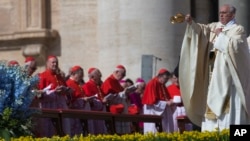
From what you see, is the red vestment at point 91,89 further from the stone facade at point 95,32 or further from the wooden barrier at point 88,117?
the stone facade at point 95,32

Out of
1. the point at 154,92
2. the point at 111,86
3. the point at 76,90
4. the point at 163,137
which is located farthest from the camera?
the point at 154,92

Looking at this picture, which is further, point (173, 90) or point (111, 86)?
point (173, 90)

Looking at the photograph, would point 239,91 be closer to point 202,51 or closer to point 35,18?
point 202,51

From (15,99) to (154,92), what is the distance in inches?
332

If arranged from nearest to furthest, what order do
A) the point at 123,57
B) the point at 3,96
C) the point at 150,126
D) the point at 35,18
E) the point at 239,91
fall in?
the point at 3,96
the point at 239,91
the point at 150,126
the point at 123,57
the point at 35,18

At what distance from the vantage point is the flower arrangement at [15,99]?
43.4 feet

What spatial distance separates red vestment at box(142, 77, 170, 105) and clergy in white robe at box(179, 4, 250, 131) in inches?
186

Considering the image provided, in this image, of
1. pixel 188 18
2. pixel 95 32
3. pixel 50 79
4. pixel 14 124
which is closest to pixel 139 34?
pixel 95 32

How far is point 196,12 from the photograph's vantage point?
25891 millimetres

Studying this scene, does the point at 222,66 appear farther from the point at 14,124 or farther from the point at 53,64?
the point at 14,124

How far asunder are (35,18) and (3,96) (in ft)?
40.8

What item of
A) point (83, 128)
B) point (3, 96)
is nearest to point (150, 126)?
point (83, 128)

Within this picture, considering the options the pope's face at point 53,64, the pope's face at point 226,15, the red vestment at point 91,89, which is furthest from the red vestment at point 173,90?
the pope's face at point 226,15

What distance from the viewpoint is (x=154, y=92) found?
70.5 ft
